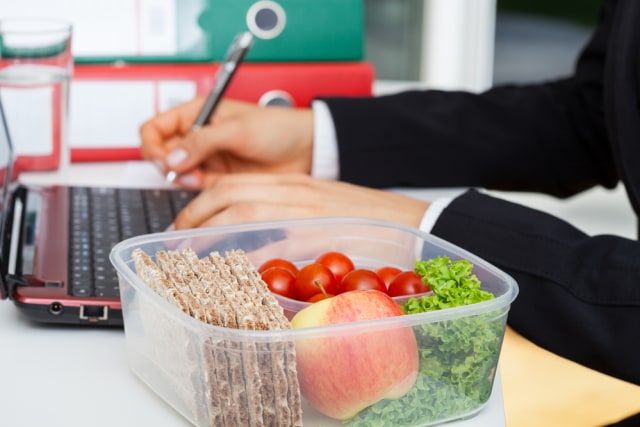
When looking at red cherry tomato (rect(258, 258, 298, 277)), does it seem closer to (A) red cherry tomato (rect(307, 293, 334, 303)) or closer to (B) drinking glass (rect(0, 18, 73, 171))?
(A) red cherry tomato (rect(307, 293, 334, 303))

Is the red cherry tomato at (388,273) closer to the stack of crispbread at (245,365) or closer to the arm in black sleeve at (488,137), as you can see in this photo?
the stack of crispbread at (245,365)

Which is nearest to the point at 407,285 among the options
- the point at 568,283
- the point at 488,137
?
the point at 568,283

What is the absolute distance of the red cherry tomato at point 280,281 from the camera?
59 centimetres

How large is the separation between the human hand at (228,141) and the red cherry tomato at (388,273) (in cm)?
41

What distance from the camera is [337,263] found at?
0.64 m

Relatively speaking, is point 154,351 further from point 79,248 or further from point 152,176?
point 152,176

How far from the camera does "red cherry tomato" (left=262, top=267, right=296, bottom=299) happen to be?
59 centimetres

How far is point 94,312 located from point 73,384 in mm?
77

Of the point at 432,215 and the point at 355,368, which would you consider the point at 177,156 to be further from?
the point at 355,368

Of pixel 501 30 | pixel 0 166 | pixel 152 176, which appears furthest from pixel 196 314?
pixel 501 30

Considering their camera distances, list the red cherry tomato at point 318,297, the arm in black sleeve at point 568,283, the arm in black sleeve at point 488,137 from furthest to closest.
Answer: the arm in black sleeve at point 488,137, the arm in black sleeve at point 568,283, the red cherry tomato at point 318,297

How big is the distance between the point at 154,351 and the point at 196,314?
0.24 feet

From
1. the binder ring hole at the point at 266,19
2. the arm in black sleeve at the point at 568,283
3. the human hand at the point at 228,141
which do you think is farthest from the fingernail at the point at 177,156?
the arm in black sleeve at the point at 568,283

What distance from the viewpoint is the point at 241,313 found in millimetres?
462
